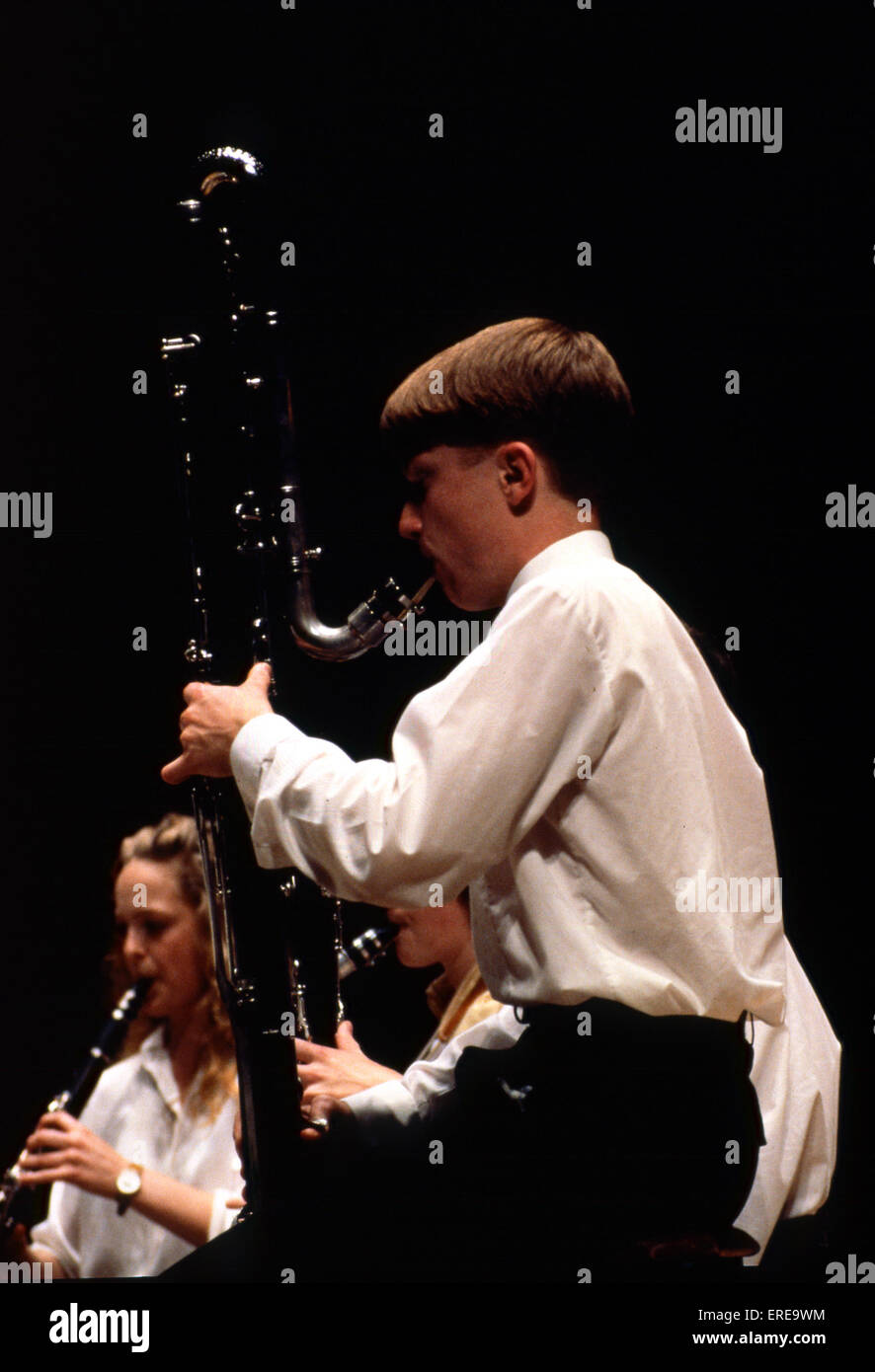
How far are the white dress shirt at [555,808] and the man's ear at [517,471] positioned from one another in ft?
0.59

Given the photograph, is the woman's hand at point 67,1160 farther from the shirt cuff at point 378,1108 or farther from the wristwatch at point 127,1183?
the shirt cuff at point 378,1108

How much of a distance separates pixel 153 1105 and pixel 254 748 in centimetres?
172

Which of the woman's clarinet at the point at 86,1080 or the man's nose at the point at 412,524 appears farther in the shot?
the woman's clarinet at the point at 86,1080

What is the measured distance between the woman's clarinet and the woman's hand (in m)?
0.03

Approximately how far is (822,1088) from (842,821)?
2.39 ft

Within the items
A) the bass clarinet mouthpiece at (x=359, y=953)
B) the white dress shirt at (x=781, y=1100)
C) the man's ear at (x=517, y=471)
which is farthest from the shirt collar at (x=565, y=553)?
the bass clarinet mouthpiece at (x=359, y=953)

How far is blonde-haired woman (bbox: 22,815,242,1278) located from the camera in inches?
110

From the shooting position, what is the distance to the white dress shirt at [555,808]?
153 centimetres

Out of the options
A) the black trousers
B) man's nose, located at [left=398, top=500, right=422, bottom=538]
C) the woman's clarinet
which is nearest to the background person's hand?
the black trousers

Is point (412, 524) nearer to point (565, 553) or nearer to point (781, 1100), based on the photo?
point (565, 553)

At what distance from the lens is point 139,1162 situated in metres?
3.01

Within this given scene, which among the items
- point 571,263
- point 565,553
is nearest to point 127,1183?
point 565,553
